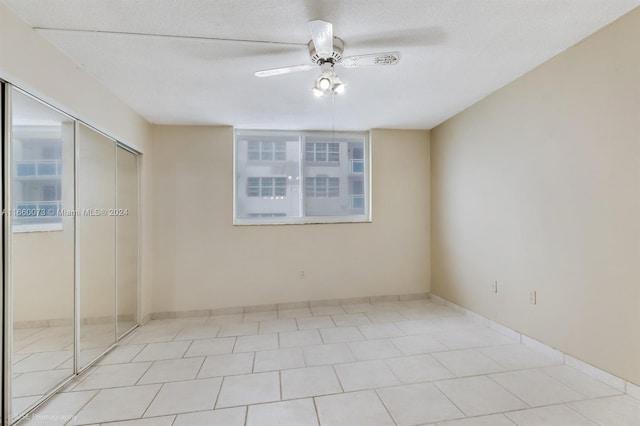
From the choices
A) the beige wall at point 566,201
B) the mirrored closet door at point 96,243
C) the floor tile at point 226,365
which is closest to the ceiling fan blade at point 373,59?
the beige wall at point 566,201

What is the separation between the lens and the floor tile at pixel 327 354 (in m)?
2.46

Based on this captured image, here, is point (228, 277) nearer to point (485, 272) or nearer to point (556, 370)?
point (485, 272)

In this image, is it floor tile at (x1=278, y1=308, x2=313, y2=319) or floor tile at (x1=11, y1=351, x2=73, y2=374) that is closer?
floor tile at (x1=11, y1=351, x2=73, y2=374)

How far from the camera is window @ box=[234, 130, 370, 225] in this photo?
400cm

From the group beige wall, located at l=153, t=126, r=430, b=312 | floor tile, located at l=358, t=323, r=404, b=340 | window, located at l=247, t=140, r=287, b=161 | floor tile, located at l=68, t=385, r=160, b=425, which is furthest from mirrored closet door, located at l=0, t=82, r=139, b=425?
floor tile, located at l=358, t=323, r=404, b=340

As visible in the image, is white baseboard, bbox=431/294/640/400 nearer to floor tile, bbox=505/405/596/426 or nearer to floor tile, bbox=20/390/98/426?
floor tile, bbox=505/405/596/426

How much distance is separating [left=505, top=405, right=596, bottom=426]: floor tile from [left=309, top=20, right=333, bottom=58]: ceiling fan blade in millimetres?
2536

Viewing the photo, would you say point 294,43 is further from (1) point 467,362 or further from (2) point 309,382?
(1) point 467,362

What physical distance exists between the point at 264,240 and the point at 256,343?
1396mm

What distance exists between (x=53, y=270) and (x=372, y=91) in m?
3.06

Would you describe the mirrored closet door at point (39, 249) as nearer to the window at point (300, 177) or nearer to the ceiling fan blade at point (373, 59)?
the window at point (300, 177)

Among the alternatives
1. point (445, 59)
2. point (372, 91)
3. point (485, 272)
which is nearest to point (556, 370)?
point (485, 272)

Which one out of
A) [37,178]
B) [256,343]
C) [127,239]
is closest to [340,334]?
[256,343]

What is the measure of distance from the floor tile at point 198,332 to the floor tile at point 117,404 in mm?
901
